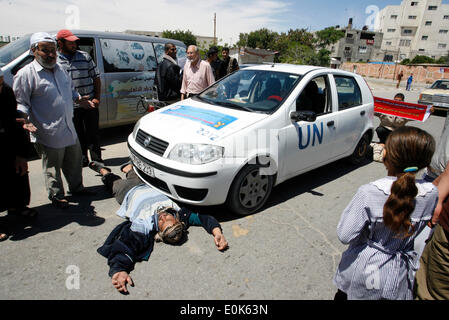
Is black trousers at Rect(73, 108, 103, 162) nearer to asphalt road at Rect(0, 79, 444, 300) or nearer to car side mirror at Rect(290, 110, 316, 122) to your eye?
asphalt road at Rect(0, 79, 444, 300)

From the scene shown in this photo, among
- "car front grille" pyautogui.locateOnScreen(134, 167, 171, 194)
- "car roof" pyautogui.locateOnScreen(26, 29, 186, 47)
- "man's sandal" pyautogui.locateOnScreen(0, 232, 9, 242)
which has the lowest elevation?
"man's sandal" pyautogui.locateOnScreen(0, 232, 9, 242)

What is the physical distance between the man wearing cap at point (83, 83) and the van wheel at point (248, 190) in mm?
2467

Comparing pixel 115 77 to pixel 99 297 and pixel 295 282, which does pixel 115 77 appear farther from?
pixel 295 282

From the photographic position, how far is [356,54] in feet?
239

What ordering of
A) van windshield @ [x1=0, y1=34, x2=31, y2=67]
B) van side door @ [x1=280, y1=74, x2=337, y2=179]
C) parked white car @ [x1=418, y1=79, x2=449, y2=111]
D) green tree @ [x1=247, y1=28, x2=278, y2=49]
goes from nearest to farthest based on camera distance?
van side door @ [x1=280, y1=74, x2=337, y2=179] < van windshield @ [x1=0, y1=34, x2=31, y2=67] < parked white car @ [x1=418, y1=79, x2=449, y2=111] < green tree @ [x1=247, y1=28, x2=278, y2=49]

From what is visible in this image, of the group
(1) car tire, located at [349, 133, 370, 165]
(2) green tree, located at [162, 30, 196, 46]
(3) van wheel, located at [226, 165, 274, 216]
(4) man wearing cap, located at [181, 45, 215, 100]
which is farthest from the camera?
(2) green tree, located at [162, 30, 196, 46]

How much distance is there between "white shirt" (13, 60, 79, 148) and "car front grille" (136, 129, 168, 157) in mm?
795

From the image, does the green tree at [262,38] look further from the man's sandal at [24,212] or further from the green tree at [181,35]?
the man's sandal at [24,212]

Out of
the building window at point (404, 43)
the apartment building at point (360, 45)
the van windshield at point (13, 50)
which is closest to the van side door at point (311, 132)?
the van windshield at point (13, 50)

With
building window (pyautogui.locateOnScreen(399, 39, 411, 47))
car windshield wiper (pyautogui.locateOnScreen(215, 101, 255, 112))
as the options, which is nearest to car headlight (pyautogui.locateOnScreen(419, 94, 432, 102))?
car windshield wiper (pyautogui.locateOnScreen(215, 101, 255, 112))

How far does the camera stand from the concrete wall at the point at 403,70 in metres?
37.9

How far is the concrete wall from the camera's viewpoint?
37931 mm

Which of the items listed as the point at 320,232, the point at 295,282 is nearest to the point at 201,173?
the point at 295,282
